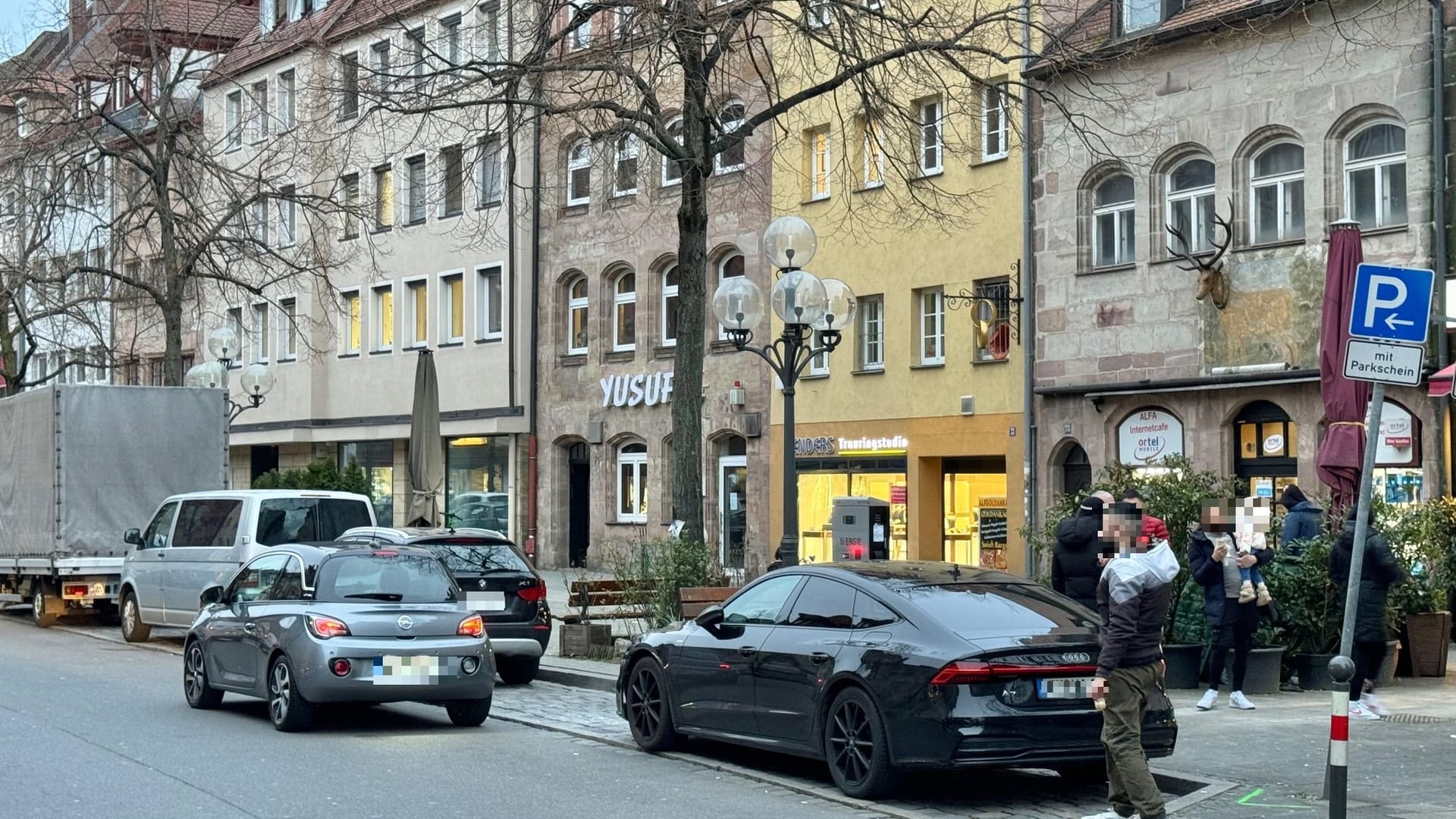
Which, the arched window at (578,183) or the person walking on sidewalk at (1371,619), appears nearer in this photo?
the person walking on sidewalk at (1371,619)

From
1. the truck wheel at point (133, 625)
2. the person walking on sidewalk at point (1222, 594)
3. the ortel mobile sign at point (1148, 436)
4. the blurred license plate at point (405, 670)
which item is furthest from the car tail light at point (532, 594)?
the ortel mobile sign at point (1148, 436)

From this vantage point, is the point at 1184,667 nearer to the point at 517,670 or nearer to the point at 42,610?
the point at 517,670

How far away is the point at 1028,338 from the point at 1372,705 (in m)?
15.4

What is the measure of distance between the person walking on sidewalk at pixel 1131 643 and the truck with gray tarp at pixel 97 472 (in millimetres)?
18385

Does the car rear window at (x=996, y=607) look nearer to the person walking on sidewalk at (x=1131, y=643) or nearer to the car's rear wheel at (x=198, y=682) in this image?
the person walking on sidewalk at (x=1131, y=643)

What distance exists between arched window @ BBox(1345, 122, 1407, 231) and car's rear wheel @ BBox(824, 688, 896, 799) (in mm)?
15162

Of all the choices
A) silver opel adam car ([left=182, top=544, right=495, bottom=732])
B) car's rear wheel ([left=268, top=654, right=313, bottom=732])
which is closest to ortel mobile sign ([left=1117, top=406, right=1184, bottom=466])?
silver opel adam car ([left=182, top=544, right=495, bottom=732])

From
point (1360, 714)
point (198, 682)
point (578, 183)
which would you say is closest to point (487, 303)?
point (578, 183)

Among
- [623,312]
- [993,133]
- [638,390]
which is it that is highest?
[993,133]

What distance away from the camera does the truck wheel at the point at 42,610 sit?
26.4 meters

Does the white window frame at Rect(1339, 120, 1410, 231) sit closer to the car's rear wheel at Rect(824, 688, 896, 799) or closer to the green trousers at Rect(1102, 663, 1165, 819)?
the car's rear wheel at Rect(824, 688, 896, 799)

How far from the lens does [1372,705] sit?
1430 centimetres

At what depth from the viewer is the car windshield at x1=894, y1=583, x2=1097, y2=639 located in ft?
35.5

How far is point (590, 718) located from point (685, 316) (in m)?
5.77
